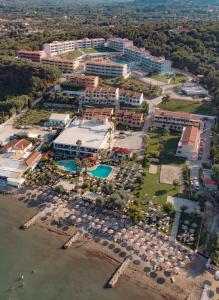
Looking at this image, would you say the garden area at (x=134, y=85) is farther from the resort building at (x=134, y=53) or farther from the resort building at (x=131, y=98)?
the resort building at (x=134, y=53)

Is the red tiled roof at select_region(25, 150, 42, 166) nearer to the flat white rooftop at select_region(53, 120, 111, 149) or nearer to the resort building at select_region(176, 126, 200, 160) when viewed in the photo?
the flat white rooftop at select_region(53, 120, 111, 149)

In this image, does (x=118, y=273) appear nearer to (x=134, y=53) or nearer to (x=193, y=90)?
(x=193, y=90)

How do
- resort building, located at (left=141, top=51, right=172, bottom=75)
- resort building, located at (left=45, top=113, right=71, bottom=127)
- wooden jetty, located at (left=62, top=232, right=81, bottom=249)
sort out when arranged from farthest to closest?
resort building, located at (left=141, top=51, right=172, bottom=75) < resort building, located at (left=45, top=113, right=71, bottom=127) < wooden jetty, located at (left=62, top=232, right=81, bottom=249)

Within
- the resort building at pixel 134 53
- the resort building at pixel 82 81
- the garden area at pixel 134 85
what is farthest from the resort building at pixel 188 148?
the resort building at pixel 134 53

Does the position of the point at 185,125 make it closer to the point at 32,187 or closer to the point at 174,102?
the point at 174,102

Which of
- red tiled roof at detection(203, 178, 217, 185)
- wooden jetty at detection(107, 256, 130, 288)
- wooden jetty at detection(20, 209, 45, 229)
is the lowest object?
wooden jetty at detection(107, 256, 130, 288)

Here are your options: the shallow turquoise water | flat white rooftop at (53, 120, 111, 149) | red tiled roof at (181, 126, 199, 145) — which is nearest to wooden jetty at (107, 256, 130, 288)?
the shallow turquoise water

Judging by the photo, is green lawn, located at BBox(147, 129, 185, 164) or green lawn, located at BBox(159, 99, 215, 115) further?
green lawn, located at BBox(159, 99, 215, 115)
